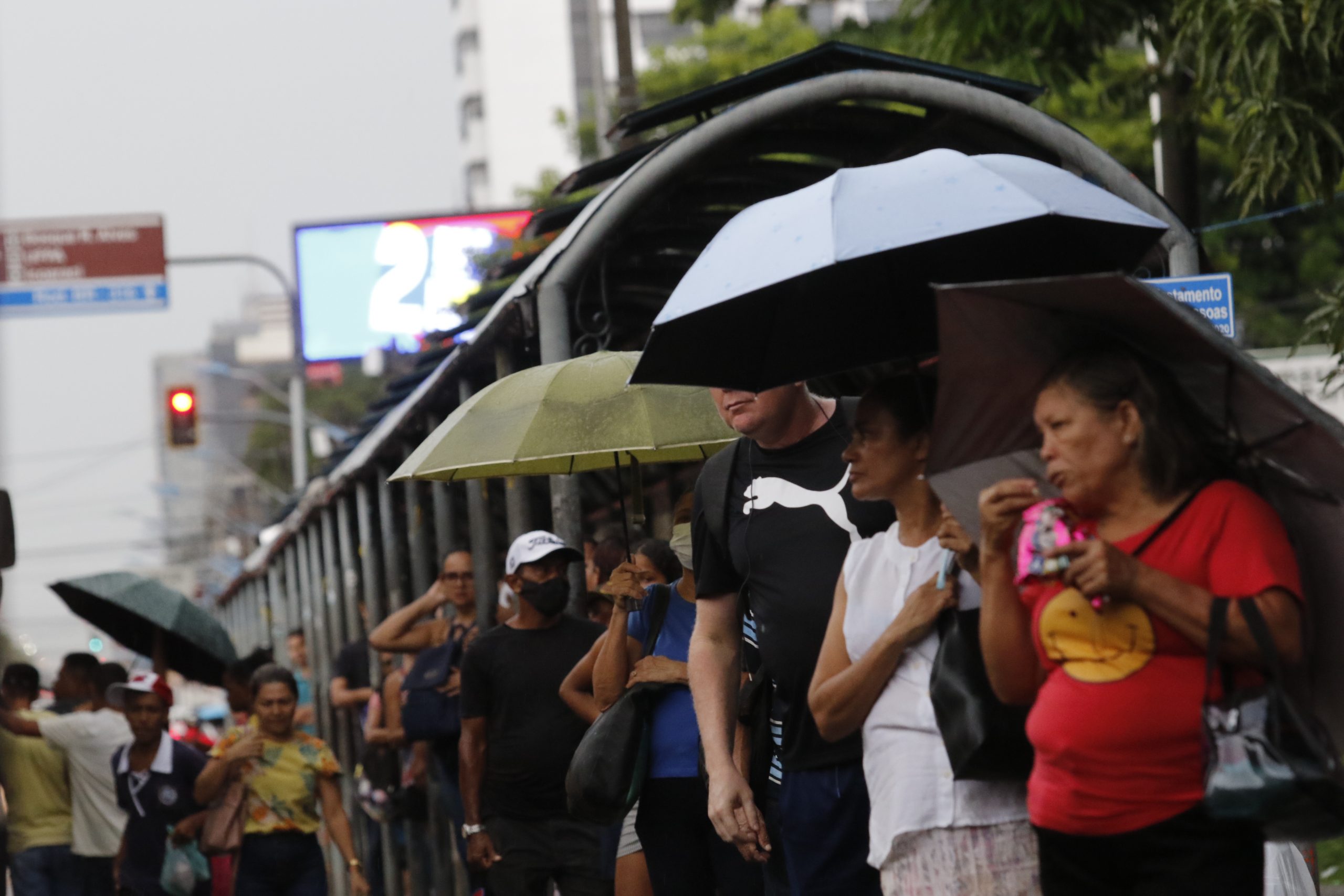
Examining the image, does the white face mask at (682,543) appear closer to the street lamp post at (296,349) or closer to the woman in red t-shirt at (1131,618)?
the woman in red t-shirt at (1131,618)

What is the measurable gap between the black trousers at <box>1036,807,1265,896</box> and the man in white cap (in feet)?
15.9

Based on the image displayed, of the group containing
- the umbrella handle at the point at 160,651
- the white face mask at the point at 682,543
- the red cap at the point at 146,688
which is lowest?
the umbrella handle at the point at 160,651

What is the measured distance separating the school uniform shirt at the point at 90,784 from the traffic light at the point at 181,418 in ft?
55.2

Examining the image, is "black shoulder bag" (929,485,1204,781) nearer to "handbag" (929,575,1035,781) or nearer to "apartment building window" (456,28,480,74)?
"handbag" (929,575,1035,781)

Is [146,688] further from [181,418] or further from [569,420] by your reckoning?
[181,418]

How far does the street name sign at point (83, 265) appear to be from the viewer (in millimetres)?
31250

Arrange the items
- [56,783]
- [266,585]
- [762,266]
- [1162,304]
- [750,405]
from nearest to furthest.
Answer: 1. [1162,304]
2. [762,266]
3. [750,405]
4. [56,783]
5. [266,585]

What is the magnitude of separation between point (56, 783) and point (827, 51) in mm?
6490

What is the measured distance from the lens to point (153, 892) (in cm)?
976

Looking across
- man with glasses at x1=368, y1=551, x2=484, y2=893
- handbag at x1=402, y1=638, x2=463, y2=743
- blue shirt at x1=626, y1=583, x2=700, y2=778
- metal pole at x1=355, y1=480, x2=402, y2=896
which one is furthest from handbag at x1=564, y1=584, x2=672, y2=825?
metal pole at x1=355, y1=480, x2=402, y2=896

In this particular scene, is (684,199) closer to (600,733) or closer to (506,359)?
(506,359)

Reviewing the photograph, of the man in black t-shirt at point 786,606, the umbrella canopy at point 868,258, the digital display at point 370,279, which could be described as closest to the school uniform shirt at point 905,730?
the man in black t-shirt at point 786,606

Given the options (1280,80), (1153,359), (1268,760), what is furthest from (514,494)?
(1268,760)

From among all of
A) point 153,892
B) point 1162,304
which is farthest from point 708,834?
point 153,892
